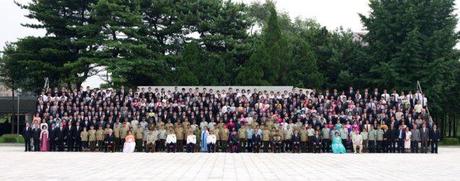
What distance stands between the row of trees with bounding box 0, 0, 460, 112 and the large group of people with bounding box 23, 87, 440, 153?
37.7 ft

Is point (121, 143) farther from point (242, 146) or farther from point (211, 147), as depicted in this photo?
point (242, 146)

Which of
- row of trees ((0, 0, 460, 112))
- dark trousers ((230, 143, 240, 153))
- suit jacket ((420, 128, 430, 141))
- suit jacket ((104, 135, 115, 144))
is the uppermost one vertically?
row of trees ((0, 0, 460, 112))

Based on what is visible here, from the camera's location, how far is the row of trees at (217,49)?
42.9 metres

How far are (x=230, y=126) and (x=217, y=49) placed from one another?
1857cm

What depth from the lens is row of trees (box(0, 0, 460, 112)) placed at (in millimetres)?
42875

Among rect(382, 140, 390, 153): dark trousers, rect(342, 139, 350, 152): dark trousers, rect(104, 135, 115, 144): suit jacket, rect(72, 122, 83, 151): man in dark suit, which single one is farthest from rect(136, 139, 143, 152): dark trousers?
rect(382, 140, 390, 153): dark trousers

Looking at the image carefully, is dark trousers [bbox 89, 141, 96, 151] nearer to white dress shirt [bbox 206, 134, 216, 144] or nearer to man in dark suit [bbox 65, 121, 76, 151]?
man in dark suit [bbox 65, 121, 76, 151]

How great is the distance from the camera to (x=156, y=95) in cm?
3209

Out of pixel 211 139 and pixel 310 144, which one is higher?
pixel 211 139

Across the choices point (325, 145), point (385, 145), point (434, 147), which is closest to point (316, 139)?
point (325, 145)

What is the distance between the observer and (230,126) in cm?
2977
